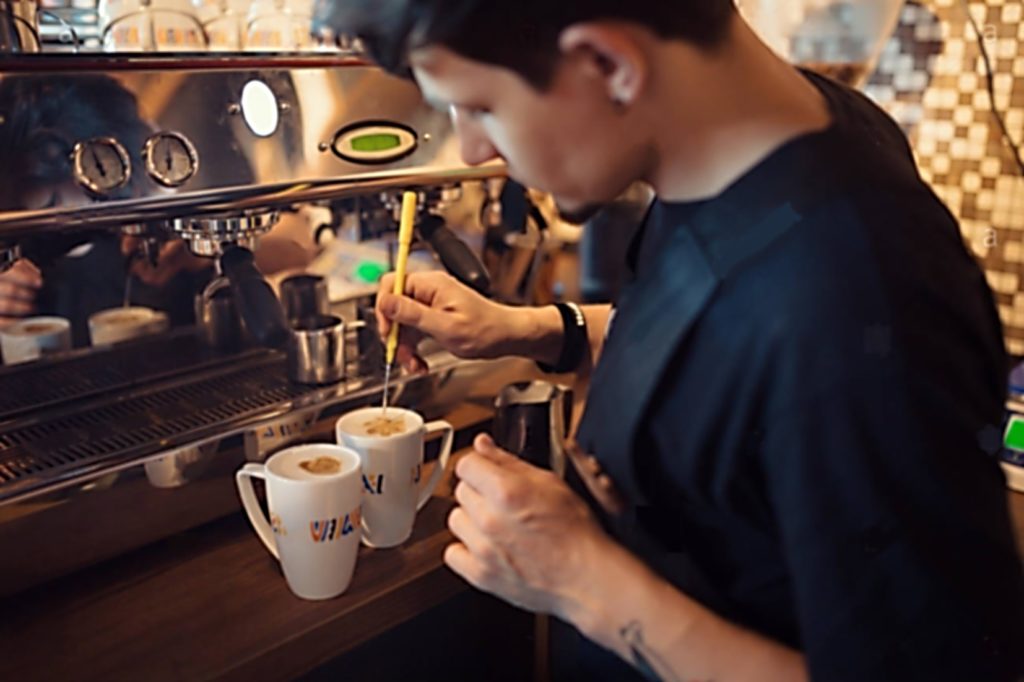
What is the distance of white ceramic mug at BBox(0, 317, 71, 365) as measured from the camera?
0.91 meters

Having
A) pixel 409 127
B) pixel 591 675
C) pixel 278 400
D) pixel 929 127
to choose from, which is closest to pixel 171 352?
pixel 278 400

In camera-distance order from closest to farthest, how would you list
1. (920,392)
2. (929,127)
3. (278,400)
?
(920,392), (278,400), (929,127)

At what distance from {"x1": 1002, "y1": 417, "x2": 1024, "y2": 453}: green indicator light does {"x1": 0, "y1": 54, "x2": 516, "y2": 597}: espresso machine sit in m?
0.53

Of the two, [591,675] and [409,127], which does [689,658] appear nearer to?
[591,675]

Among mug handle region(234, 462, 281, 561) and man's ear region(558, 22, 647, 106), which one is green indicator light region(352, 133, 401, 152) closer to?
mug handle region(234, 462, 281, 561)

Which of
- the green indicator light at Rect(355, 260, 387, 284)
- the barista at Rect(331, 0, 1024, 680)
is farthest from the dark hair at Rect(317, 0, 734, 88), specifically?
the green indicator light at Rect(355, 260, 387, 284)

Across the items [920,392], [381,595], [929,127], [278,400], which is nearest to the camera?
[920,392]

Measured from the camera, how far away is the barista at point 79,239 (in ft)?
2.28

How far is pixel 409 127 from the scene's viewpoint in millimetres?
932

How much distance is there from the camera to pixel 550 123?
0.51 meters

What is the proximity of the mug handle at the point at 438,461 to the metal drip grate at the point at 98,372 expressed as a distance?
0.24 meters

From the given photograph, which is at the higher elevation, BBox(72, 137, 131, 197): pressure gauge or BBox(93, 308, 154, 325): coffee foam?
BBox(72, 137, 131, 197): pressure gauge

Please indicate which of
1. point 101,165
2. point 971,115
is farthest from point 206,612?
point 971,115

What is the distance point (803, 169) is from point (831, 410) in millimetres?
126
